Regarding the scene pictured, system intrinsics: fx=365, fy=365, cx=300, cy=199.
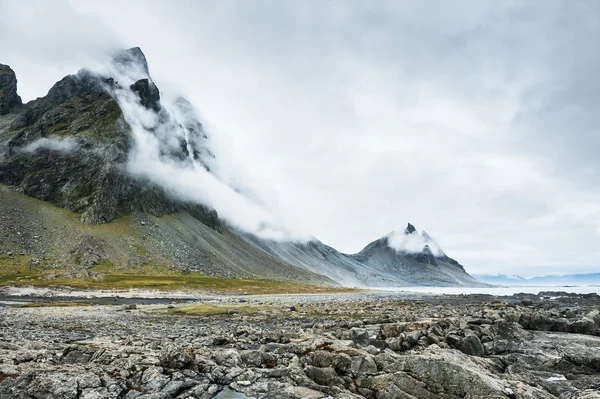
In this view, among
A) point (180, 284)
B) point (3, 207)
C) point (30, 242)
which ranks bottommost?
point (180, 284)

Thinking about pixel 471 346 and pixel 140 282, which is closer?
pixel 471 346

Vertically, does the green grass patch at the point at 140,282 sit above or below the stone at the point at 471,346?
below

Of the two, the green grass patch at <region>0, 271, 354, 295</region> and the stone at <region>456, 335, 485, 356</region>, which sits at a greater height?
the stone at <region>456, 335, 485, 356</region>

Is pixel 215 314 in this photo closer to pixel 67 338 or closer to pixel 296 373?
pixel 67 338

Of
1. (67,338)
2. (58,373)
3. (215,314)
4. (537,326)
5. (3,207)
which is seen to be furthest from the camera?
(3,207)

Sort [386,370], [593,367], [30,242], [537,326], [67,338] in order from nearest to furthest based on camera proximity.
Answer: [386,370] < [593,367] < [67,338] < [537,326] < [30,242]

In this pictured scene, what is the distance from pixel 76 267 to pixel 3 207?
65364 millimetres

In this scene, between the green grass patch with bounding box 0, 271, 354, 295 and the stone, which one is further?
the green grass patch with bounding box 0, 271, 354, 295

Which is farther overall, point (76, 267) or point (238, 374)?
point (76, 267)

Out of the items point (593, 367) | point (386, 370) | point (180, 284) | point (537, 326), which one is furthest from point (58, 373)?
point (180, 284)

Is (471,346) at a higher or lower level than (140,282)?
higher

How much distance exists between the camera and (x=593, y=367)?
24.3 meters

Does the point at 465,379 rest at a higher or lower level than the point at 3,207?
lower

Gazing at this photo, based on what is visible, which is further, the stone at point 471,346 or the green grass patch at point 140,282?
the green grass patch at point 140,282
